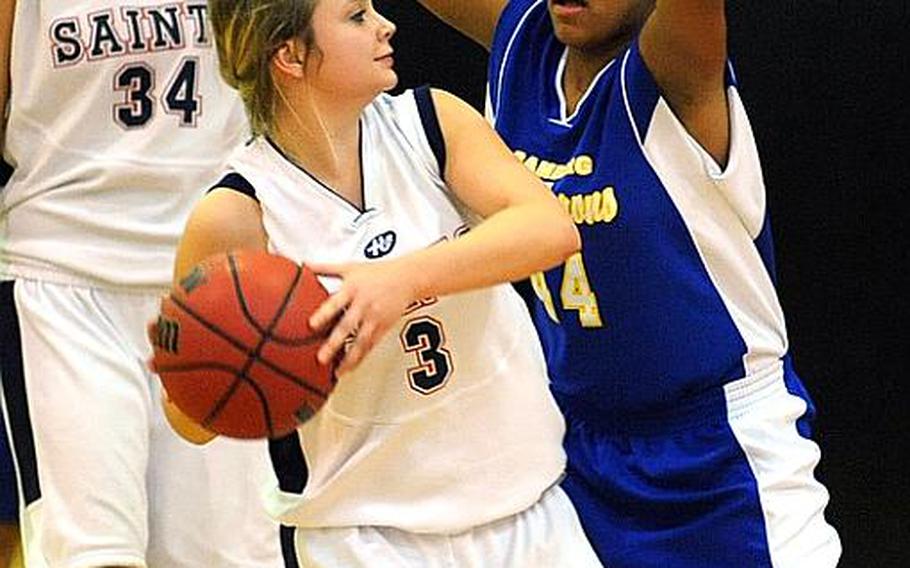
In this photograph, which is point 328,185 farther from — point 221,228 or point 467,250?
point 467,250

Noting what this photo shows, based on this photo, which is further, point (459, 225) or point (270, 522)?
point (270, 522)

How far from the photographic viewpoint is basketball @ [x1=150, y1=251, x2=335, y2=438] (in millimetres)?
2096

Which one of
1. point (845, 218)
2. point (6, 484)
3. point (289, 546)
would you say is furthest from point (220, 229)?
point (845, 218)

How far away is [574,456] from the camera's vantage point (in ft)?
8.76

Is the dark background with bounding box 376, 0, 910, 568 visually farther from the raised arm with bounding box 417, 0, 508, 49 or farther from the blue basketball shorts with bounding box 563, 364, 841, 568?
the blue basketball shorts with bounding box 563, 364, 841, 568

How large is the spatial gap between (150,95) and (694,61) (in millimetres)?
1107

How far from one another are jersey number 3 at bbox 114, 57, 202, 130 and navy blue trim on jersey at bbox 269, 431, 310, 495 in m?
0.85

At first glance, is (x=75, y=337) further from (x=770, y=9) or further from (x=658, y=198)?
(x=770, y=9)

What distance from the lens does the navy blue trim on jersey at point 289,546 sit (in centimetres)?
257

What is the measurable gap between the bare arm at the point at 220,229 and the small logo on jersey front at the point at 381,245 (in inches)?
5.9

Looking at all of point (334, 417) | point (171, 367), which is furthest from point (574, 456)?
point (171, 367)

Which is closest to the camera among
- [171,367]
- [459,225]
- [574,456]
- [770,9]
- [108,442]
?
[171,367]

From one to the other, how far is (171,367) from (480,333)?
49 centimetres

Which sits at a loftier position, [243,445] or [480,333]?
[480,333]
